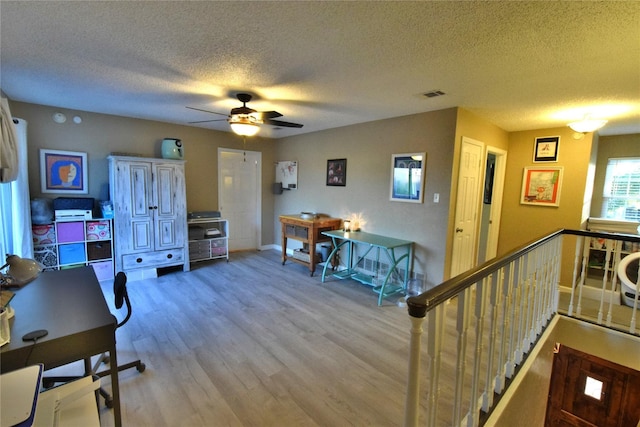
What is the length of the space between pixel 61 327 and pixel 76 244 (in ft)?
10.2

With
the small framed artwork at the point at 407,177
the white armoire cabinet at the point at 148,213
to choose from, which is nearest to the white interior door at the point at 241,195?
the white armoire cabinet at the point at 148,213

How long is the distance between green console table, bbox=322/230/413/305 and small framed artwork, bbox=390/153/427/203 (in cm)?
61

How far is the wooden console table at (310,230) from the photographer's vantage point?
14.8 ft

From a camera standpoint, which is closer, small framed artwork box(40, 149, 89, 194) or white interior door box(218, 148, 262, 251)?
small framed artwork box(40, 149, 89, 194)

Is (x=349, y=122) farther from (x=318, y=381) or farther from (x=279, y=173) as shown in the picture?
(x=318, y=381)

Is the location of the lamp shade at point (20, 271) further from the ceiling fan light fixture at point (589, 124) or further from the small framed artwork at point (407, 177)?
the ceiling fan light fixture at point (589, 124)

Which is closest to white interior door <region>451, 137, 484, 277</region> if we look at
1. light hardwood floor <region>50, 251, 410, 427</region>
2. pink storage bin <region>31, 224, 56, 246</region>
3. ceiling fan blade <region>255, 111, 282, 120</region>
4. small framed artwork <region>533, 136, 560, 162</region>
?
light hardwood floor <region>50, 251, 410, 427</region>

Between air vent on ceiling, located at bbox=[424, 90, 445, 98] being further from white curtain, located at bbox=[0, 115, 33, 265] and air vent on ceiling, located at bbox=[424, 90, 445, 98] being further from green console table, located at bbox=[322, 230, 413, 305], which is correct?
white curtain, located at bbox=[0, 115, 33, 265]

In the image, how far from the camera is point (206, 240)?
494 cm

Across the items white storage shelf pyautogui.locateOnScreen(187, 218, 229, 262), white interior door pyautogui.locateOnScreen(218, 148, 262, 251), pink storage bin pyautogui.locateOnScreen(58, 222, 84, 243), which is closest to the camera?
pink storage bin pyautogui.locateOnScreen(58, 222, 84, 243)

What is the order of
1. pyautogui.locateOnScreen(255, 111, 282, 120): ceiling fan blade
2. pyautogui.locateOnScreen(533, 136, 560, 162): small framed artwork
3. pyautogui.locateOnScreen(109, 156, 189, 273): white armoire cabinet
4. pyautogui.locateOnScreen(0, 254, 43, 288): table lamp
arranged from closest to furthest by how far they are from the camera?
→ pyautogui.locateOnScreen(0, 254, 43, 288): table lamp, pyautogui.locateOnScreen(255, 111, 282, 120): ceiling fan blade, pyautogui.locateOnScreen(109, 156, 189, 273): white armoire cabinet, pyautogui.locateOnScreen(533, 136, 560, 162): small framed artwork

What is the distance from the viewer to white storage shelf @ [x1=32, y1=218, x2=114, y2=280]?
11.7ft

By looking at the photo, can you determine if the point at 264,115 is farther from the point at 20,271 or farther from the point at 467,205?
the point at 467,205

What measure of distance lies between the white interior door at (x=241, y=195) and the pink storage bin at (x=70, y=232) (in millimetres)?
2140
